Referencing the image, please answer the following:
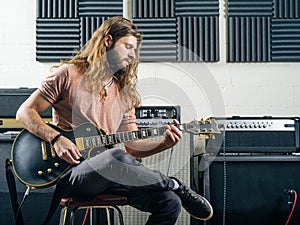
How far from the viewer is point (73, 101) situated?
2768mm

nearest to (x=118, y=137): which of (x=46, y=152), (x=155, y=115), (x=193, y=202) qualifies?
(x=46, y=152)

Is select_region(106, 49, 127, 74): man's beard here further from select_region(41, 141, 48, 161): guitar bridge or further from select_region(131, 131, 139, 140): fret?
select_region(41, 141, 48, 161): guitar bridge

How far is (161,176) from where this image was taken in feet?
8.39

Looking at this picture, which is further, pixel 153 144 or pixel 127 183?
pixel 153 144

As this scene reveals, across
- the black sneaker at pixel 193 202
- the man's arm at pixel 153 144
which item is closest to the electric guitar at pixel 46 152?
the man's arm at pixel 153 144

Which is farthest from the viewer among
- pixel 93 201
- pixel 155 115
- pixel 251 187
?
pixel 155 115

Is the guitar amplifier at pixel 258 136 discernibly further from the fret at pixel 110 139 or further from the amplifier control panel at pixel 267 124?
the fret at pixel 110 139

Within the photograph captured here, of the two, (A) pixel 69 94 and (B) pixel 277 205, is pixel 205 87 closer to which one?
(B) pixel 277 205

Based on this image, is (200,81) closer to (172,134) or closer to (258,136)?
(258,136)

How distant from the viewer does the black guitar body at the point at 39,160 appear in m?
2.56

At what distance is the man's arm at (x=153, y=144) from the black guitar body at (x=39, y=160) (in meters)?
0.35

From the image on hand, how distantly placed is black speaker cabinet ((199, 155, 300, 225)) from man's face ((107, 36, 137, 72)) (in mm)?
860

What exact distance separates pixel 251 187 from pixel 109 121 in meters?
1.10

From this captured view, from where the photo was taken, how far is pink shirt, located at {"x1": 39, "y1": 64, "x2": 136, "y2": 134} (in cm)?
274
